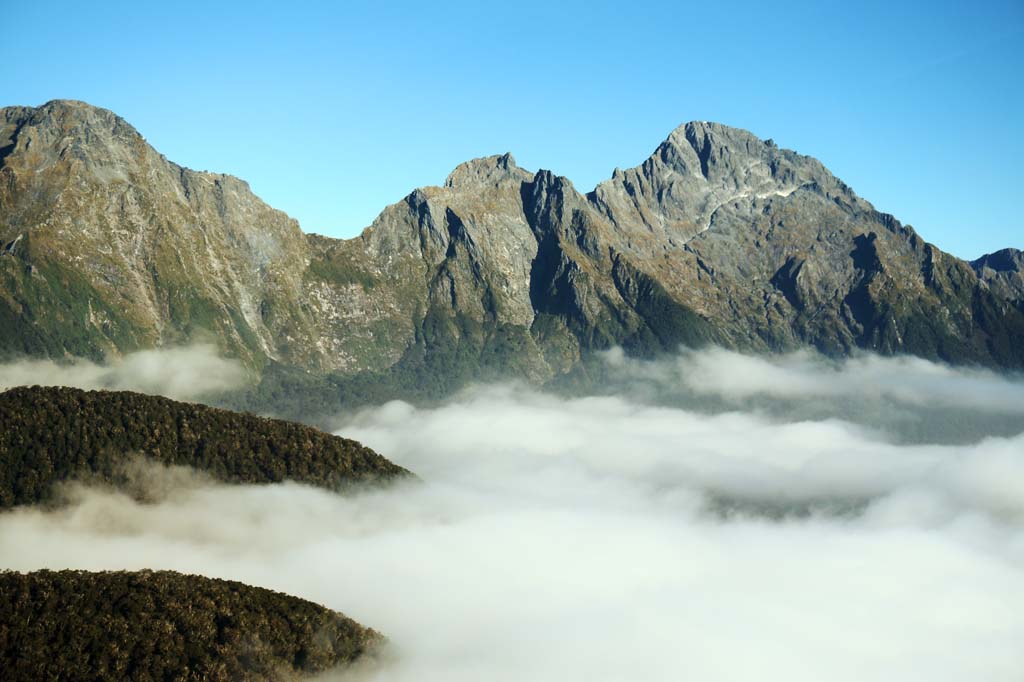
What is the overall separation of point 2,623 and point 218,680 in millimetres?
44427

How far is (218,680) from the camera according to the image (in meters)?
199

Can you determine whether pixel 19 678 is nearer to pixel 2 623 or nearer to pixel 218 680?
pixel 2 623

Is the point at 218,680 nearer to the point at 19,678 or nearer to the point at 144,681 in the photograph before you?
the point at 144,681

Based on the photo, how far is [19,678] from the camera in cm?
19012

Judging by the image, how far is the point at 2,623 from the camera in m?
200

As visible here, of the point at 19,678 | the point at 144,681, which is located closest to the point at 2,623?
the point at 19,678

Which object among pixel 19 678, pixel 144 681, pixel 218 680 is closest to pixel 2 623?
pixel 19 678

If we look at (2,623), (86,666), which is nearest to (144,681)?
(86,666)

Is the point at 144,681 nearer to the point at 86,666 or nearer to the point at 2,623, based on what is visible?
the point at 86,666

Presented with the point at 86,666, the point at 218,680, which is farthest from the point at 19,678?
the point at 218,680

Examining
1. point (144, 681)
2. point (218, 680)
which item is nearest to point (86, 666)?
point (144, 681)

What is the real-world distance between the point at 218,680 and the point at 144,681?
45.6ft

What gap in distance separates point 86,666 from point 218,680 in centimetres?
2522

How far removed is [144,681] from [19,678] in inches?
880
